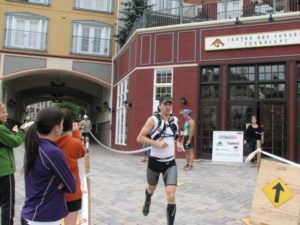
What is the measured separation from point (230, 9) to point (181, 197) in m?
11.5

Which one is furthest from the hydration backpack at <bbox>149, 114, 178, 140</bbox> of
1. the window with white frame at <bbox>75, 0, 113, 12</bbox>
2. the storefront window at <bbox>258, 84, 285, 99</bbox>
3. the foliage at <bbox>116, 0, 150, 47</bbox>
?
the window with white frame at <bbox>75, 0, 113, 12</bbox>

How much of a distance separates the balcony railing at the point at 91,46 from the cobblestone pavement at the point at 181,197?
12.7 metres

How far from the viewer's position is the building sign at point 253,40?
49.1ft

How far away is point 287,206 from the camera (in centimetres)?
554

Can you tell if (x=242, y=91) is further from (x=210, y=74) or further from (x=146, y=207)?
(x=146, y=207)

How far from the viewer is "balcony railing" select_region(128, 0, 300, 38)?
16.4m

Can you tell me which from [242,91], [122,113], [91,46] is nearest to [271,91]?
[242,91]

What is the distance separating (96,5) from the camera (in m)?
24.3

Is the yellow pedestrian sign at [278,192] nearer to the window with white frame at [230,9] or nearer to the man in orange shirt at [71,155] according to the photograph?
the man in orange shirt at [71,155]

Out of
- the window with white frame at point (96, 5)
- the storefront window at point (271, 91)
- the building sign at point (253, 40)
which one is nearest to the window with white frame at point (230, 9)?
the building sign at point (253, 40)

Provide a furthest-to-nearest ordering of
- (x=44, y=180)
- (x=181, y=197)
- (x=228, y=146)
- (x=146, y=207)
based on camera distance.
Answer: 1. (x=228, y=146)
2. (x=181, y=197)
3. (x=146, y=207)
4. (x=44, y=180)

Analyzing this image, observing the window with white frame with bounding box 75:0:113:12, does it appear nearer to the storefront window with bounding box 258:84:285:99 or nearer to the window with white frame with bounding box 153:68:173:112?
the window with white frame with bounding box 153:68:173:112

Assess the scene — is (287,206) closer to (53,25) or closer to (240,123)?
(240,123)

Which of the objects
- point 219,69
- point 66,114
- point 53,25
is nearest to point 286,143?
point 219,69
